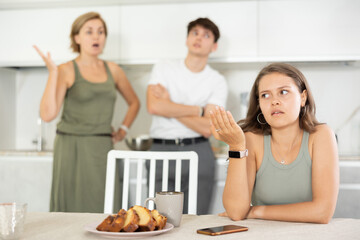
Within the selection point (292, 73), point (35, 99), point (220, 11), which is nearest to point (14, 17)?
point (35, 99)

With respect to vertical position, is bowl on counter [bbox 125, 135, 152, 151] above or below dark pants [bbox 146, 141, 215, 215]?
above

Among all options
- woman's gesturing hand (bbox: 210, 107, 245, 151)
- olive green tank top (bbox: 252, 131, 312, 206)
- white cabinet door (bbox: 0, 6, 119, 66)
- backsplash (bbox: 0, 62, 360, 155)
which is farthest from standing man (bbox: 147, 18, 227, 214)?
woman's gesturing hand (bbox: 210, 107, 245, 151)

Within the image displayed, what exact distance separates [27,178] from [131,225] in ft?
6.39

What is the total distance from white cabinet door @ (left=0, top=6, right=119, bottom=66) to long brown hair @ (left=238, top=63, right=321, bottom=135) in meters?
1.65

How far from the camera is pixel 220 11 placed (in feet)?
9.45

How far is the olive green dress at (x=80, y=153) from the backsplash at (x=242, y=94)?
68 centimetres

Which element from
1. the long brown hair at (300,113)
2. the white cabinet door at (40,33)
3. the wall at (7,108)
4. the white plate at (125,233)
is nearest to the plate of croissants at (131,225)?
the white plate at (125,233)

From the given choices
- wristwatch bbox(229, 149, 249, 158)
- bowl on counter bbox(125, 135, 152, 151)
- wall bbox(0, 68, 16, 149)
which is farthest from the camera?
wall bbox(0, 68, 16, 149)

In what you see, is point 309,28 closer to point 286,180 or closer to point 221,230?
point 286,180

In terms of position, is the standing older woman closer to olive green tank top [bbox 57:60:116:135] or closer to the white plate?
olive green tank top [bbox 57:60:116:135]

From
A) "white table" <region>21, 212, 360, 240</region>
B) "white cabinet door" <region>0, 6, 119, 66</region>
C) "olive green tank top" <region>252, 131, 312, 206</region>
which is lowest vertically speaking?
"white table" <region>21, 212, 360, 240</region>

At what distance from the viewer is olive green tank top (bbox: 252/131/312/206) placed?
4.54ft

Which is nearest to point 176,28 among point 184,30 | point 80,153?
point 184,30

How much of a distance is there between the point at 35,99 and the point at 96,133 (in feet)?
3.52
